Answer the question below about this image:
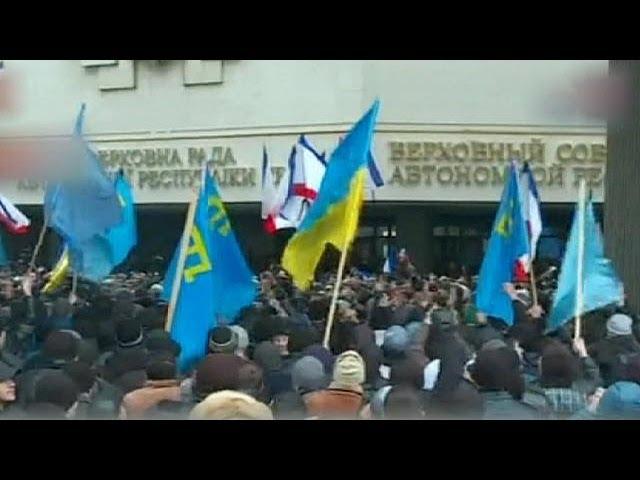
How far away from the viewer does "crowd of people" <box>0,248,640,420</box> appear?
4.57m

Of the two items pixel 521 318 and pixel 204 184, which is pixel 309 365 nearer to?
pixel 204 184

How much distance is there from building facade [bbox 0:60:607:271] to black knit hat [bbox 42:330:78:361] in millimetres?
19113

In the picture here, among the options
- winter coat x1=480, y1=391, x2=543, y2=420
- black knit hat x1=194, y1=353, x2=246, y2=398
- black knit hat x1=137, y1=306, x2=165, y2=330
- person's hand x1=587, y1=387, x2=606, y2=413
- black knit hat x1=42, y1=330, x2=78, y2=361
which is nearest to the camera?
winter coat x1=480, y1=391, x2=543, y2=420

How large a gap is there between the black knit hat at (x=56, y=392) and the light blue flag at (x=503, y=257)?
4659 mm

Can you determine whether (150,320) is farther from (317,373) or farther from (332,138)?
(332,138)

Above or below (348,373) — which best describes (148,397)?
below

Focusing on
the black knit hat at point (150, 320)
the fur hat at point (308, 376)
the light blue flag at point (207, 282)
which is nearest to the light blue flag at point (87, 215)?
the light blue flag at point (207, 282)

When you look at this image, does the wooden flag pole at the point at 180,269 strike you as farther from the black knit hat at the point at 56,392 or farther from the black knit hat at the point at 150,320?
the black knit hat at the point at 56,392

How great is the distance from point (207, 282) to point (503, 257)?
2885 millimetres

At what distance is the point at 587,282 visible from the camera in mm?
7613

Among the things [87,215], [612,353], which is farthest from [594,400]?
[87,215]

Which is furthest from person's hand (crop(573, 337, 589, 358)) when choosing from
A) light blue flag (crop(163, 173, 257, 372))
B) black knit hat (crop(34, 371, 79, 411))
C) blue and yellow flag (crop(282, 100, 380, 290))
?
black knit hat (crop(34, 371, 79, 411))

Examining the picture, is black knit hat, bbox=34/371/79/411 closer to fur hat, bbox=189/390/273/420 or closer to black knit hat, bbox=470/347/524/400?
fur hat, bbox=189/390/273/420

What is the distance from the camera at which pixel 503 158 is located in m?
26.5
